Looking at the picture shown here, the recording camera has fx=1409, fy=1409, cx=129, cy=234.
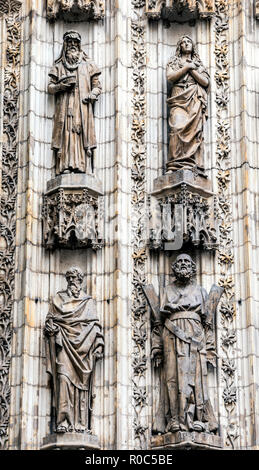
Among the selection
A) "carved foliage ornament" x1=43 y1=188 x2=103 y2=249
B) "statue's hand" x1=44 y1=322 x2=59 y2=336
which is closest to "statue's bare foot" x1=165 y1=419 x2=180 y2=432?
"statue's hand" x1=44 y1=322 x2=59 y2=336

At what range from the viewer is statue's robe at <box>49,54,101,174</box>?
19734 mm

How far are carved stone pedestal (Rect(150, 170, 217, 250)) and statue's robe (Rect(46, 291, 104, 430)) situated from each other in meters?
1.47

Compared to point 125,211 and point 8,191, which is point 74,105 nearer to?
point 8,191

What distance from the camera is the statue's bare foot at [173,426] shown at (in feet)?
60.3

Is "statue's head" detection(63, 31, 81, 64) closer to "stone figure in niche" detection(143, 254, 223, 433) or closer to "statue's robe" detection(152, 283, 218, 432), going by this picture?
"stone figure in niche" detection(143, 254, 223, 433)

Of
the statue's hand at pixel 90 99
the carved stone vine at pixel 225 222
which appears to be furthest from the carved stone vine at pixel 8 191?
the carved stone vine at pixel 225 222

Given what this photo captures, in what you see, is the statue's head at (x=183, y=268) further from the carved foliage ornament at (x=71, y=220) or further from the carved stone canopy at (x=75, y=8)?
the carved stone canopy at (x=75, y=8)

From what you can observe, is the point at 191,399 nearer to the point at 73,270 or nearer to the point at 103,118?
the point at 73,270

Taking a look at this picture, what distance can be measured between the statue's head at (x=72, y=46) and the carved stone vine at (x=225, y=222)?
6.72 feet

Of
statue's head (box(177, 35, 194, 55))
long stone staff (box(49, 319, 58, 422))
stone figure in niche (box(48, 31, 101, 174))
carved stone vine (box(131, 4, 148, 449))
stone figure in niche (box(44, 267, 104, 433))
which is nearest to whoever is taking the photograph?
stone figure in niche (box(44, 267, 104, 433))

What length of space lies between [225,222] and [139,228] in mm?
1221

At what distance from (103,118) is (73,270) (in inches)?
95.0

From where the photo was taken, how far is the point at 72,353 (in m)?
18.6

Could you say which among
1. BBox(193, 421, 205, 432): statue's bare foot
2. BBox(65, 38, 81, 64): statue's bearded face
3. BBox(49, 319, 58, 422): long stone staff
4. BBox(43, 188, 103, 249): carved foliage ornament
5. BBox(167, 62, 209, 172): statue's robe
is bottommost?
BBox(193, 421, 205, 432): statue's bare foot
